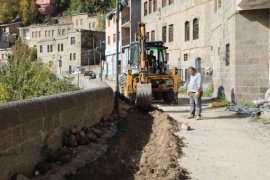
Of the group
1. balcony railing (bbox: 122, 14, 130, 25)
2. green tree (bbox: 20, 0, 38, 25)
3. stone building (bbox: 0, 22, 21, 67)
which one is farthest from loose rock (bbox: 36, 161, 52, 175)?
green tree (bbox: 20, 0, 38, 25)

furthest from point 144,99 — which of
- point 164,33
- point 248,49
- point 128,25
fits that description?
point 128,25

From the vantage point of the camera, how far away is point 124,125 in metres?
13.0

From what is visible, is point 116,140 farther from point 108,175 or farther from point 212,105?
point 212,105

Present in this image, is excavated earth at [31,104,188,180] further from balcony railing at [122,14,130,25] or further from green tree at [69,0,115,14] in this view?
green tree at [69,0,115,14]

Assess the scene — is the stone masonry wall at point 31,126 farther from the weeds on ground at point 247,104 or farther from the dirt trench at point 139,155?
the weeds on ground at point 247,104

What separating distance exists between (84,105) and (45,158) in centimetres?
309

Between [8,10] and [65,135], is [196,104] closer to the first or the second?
[65,135]

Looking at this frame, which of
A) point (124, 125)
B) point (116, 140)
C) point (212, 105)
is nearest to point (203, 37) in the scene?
point (212, 105)

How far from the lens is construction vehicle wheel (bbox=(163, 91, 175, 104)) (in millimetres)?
21844

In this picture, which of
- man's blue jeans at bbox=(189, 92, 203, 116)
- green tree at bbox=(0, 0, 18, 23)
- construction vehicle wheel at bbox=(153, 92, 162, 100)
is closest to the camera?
man's blue jeans at bbox=(189, 92, 203, 116)

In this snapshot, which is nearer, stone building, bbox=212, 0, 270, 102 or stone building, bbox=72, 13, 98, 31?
stone building, bbox=212, 0, 270, 102

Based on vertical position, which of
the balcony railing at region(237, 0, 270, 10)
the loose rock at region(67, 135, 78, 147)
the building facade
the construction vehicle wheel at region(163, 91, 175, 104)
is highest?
the building facade

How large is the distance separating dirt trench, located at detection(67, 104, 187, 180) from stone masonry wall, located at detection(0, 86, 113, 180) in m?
0.76

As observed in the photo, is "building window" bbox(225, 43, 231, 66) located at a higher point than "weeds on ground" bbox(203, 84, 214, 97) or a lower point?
higher
